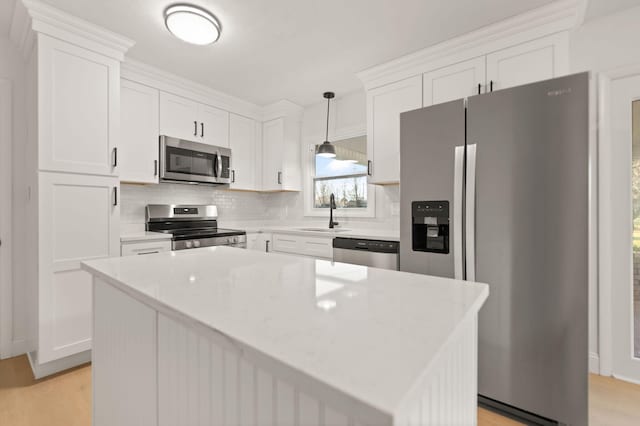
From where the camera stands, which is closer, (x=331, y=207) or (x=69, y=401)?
(x=69, y=401)

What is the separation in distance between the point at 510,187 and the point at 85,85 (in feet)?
9.55

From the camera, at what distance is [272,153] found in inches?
155

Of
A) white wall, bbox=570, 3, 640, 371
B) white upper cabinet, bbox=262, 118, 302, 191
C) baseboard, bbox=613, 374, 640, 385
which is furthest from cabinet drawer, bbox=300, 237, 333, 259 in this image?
baseboard, bbox=613, 374, 640, 385

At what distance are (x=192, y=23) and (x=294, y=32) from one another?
2.34 ft

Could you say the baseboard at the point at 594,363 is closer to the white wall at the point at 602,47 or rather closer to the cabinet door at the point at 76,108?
the white wall at the point at 602,47

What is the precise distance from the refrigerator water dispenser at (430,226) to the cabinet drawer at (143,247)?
82.4 inches

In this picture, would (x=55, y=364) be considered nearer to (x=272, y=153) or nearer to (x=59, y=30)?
(x=59, y=30)

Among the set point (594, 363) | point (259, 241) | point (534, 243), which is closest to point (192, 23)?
point (259, 241)

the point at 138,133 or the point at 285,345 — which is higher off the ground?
the point at 138,133

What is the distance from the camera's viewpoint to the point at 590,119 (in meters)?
1.46

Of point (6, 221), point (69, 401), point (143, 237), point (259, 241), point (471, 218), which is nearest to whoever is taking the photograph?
point (471, 218)

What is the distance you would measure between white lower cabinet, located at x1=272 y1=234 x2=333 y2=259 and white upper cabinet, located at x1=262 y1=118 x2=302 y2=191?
72 centimetres

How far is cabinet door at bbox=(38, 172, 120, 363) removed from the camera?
210 centimetres

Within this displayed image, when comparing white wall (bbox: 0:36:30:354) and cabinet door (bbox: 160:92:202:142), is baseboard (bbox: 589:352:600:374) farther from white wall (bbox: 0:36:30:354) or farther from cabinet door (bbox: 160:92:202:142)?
white wall (bbox: 0:36:30:354)
